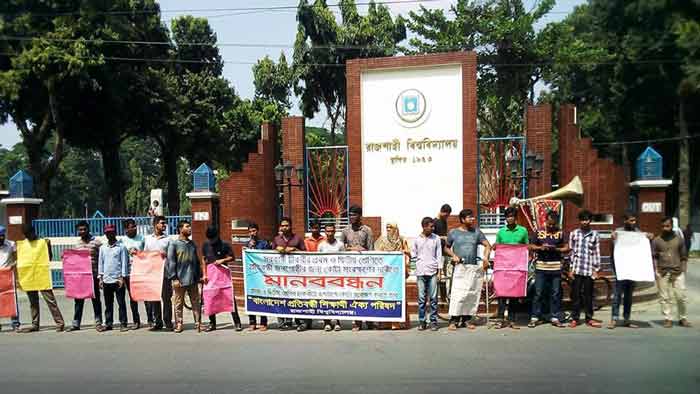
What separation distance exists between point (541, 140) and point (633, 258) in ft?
19.6

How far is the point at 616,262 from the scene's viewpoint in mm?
8906

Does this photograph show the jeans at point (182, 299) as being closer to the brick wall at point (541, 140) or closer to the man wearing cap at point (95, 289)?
the man wearing cap at point (95, 289)

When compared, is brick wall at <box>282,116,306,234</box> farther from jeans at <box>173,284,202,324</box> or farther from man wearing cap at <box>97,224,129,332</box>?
man wearing cap at <box>97,224,129,332</box>

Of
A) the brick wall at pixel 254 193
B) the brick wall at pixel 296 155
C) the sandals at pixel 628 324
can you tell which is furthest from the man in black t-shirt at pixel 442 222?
the brick wall at pixel 254 193

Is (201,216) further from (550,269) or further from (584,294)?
(584,294)

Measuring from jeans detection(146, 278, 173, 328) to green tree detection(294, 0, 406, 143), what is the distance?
69.8 feet

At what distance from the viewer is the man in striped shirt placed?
8.86 m

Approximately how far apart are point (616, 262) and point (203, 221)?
1004 cm

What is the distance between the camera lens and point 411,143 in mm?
14383

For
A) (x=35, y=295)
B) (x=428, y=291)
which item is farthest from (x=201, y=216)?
(x=428, y=291)

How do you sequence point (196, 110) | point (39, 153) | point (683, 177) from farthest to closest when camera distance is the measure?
point (196, 110)
point (683, 177)
point (39, 153)

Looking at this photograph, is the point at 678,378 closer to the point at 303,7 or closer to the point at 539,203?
the point at 539,203

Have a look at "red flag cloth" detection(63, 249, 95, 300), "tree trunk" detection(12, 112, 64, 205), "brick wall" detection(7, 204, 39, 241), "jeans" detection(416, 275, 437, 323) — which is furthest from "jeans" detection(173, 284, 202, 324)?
"tree trunk" detection(12, 112, 64, 205)

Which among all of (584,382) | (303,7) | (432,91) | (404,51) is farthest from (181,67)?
(584,382)
